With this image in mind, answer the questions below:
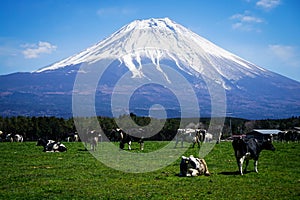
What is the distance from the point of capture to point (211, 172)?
1511cm

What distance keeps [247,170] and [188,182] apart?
3557 mm

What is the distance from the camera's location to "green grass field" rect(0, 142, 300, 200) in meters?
11.0

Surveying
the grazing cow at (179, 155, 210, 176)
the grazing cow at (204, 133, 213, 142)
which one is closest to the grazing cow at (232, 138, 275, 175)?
the grazing cow at (179, 155, 210, 176)

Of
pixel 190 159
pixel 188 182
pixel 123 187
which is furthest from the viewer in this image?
pixel 190 159

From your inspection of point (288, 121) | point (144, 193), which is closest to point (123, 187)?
point (144, 193)

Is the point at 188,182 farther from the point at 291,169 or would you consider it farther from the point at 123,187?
the point at 291,169

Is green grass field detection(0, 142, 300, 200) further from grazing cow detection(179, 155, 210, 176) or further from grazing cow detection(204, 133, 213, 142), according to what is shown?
grazing cow detection(204, 133, 213, 142)

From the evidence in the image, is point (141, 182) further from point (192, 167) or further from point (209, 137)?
point (209, 137)

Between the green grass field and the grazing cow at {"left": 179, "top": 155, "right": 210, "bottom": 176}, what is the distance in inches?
16.5

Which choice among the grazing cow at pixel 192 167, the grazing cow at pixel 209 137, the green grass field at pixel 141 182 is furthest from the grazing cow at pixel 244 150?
the grazing cow at pixel 209 137

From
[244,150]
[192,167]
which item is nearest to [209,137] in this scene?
[244,150]

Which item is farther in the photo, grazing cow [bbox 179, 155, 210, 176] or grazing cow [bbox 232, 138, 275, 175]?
grazing cow [bbox 232, 138, 275, 175]

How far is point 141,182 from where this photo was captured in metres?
13.2

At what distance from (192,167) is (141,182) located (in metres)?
2.29
